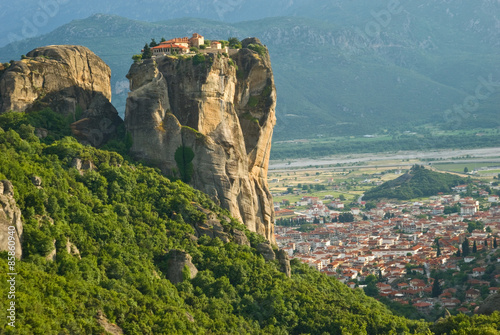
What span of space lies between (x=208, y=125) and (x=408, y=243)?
7403 centimetres

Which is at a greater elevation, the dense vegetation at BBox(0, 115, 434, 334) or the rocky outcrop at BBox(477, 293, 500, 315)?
the dense vegetation at BBox(0, 115, 434, 334)

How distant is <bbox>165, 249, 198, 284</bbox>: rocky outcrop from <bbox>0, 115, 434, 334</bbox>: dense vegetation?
358 millimetres

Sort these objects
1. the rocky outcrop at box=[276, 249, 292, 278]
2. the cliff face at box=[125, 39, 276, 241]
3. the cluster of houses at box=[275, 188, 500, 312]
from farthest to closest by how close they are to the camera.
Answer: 1. the cluster of houses at box=[275, 188, 500, 312]
2. the cliff face at box=[125, 39, 276, 241]
3. the rocky outcrop at box=[276, 249, 292, 278]

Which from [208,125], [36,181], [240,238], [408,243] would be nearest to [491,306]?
[240,238]

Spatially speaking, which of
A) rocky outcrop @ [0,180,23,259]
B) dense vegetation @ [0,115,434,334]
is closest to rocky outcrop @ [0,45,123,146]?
dense vegetation @ [0,115,434,334]

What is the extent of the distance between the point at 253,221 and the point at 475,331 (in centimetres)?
1936

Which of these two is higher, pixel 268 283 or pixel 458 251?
pixel 268 283

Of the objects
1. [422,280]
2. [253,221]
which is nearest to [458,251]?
[422,280]

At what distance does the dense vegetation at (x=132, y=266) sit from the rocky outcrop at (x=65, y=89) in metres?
3.70

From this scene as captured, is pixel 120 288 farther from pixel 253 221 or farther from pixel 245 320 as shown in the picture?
pixel 253 221

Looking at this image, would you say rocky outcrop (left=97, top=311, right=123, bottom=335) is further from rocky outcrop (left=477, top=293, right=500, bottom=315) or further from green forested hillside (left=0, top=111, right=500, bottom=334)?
rocky outcrop (left=477, top=293, right=500, bottom=315)

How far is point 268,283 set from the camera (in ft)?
192

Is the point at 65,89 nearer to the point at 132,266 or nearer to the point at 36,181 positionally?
the point at 36,181

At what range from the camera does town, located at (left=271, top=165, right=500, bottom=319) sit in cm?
9306
